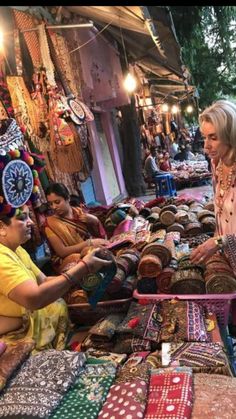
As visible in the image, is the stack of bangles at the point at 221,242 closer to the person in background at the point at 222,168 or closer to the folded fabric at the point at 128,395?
the person in background at the point at 222,168

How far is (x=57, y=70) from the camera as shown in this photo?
3.43m

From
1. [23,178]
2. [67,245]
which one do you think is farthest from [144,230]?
[23,178]

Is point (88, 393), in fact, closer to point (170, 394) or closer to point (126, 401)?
point (126, 401)

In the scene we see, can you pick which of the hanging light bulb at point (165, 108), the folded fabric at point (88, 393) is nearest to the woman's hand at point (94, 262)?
the folded fabric at point (88, 393)

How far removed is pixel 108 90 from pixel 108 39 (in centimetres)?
67

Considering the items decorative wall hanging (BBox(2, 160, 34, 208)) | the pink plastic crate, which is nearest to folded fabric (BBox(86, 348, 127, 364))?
the pink plastic crate

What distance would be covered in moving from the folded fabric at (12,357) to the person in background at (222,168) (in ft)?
3.42

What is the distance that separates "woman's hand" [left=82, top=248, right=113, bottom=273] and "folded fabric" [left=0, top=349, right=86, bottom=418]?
434 mm

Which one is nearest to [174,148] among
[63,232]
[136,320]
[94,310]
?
[63,232]

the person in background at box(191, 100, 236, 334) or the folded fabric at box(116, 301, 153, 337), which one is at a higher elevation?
the person in background at box(191, 100, 236, 334)

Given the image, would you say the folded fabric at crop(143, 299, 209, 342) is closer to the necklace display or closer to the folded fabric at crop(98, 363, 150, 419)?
the folded fabric at crop(98, 363, 150, 419)

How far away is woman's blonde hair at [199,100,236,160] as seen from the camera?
2.04m

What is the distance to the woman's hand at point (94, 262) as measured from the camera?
2.03 m

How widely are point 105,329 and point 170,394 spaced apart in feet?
2.37
